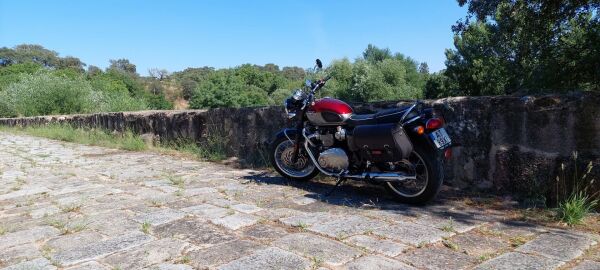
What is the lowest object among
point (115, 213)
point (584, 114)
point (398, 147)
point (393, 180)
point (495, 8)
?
point (115, 213)

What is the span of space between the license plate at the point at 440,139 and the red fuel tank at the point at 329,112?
868mm

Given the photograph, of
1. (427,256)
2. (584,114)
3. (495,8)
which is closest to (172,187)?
(427,256)

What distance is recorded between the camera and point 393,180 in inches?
150

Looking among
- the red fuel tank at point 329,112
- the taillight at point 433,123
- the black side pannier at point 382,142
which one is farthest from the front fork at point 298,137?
the taillight at point 433,123

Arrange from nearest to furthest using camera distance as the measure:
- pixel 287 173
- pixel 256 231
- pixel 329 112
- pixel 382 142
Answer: pixel 256 231, pixel 382 142, pixel 329 112, pixel 287 173

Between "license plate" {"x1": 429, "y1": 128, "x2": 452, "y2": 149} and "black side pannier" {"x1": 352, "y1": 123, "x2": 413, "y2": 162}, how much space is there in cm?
19

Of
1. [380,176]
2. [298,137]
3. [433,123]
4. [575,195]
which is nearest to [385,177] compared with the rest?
[380,176]

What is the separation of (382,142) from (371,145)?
13cm

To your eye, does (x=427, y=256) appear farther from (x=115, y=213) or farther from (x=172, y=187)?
(x=172, y=187)

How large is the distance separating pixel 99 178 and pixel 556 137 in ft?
15.1

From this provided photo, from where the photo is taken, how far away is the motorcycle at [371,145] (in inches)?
145

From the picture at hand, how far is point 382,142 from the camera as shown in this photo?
378 cm

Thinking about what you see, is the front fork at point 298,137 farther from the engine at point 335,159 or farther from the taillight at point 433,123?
the taillight at point 433,123

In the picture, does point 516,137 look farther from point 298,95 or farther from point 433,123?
point 298,95
